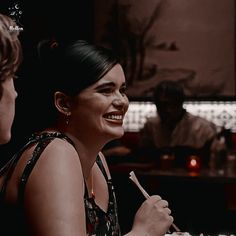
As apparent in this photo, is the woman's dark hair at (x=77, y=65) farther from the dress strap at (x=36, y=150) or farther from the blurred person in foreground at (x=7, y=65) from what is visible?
the blurred person in foreground at (x=7, y=65)

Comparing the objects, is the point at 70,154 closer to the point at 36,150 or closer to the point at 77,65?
the point at 36,150

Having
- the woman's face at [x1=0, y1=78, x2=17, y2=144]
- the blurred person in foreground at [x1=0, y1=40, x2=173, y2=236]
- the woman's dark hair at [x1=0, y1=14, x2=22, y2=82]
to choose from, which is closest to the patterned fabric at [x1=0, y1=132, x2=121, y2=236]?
the blurred person in foreground at [x1=0, y1=40, x2=173, y2=236]

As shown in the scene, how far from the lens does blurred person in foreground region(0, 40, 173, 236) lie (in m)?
1.39

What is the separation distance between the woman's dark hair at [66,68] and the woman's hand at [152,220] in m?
0.44

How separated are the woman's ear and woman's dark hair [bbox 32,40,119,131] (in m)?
0.02

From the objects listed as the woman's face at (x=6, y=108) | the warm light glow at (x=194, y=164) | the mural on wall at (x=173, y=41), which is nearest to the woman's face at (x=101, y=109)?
the woman's face at (x=6, y=108)

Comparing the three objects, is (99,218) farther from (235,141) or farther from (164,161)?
(235,141)

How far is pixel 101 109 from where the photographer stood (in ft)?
5.47

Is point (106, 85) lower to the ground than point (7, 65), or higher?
lower

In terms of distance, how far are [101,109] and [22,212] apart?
1.39 ft

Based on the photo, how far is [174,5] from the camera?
22.4 feet

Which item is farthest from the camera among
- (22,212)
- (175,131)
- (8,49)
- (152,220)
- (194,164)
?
(175,131)

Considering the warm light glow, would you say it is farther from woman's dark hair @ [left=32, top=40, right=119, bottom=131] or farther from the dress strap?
the dress strap

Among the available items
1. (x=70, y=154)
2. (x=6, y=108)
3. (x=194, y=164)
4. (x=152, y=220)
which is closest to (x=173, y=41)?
(x=194, y=164)
